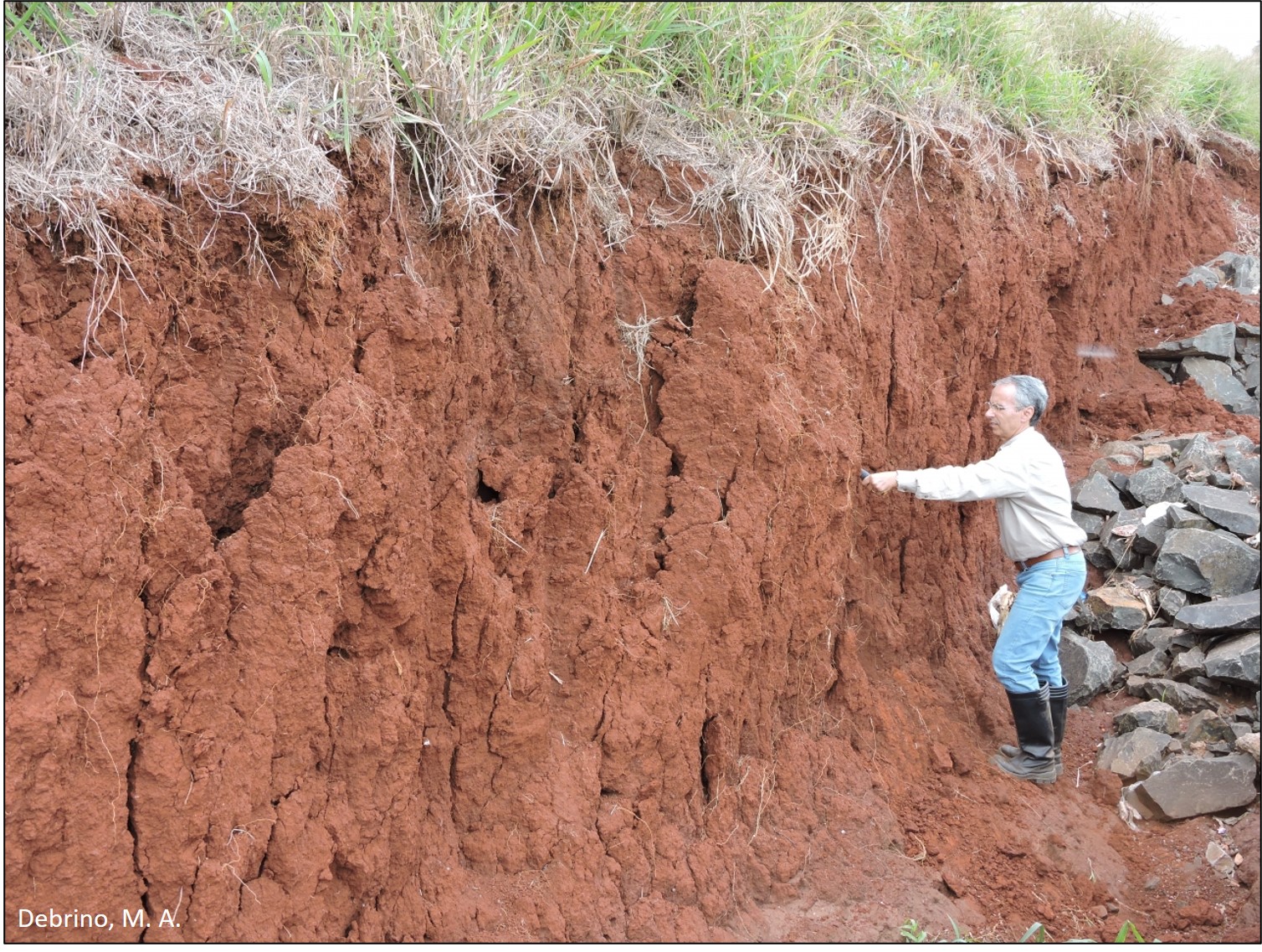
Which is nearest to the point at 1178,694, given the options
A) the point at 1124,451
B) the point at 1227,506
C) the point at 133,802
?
the point at 1227,506

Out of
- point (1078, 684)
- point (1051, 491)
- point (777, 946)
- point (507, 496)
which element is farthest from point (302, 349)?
point (1078, 684)

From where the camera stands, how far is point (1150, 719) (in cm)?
508

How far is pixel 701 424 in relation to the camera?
4070 mm

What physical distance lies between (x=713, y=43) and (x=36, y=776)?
12.1 ft

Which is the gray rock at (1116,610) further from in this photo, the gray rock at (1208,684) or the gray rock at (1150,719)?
the gray rock at (1150,719)

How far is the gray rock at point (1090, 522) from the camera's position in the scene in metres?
6.62

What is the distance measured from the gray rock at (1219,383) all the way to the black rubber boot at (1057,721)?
4361mm

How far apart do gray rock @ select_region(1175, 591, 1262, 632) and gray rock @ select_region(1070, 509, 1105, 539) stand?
1.13 meters

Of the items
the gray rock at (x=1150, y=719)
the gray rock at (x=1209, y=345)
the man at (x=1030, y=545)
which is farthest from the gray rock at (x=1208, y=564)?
the gray rock at (x=1209, y=345)

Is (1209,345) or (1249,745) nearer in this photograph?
(1249,745)

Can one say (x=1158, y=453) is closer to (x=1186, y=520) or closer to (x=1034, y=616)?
(x=1186, y=520)

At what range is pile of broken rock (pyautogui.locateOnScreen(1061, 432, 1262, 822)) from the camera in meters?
4.75

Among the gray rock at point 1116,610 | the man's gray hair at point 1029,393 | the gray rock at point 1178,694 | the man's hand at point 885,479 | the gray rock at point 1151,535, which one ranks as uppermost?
the man's gray hair at point 1029,393

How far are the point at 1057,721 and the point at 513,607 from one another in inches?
117
